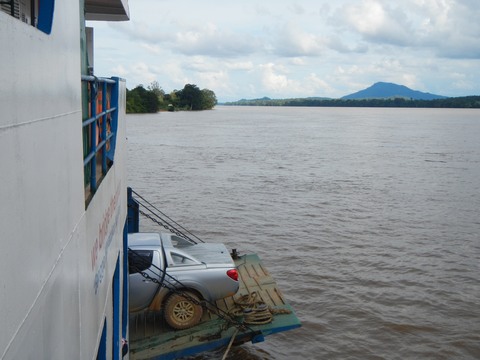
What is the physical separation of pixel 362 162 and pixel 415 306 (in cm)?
2588

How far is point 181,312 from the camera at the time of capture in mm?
8367

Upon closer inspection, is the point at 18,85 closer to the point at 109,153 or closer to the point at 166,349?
the point at 109,153

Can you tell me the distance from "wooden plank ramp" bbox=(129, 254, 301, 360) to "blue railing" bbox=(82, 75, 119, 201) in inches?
147

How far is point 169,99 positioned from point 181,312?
13645 cm

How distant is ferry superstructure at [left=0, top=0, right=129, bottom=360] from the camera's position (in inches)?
58.3

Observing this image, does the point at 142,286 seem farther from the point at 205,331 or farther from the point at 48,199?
the point at 48,199

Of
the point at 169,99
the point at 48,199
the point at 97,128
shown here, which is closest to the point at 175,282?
the point at 97,128

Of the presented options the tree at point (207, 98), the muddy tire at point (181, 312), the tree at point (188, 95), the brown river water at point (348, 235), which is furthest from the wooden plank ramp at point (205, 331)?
the tree at point (207, 98)

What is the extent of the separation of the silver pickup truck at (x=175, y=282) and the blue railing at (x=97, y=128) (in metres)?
3.45

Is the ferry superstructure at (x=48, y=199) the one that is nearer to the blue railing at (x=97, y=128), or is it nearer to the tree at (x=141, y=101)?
the blue railing at (x=97, y=128)

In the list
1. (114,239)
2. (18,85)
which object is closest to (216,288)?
(114,239)

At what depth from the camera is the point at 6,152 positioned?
145cm

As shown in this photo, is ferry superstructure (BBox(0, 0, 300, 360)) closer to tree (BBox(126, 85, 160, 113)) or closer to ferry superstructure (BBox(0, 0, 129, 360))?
ferry superstructure (BBox(0, 0, 129, 360))

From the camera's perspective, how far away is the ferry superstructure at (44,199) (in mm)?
1481
